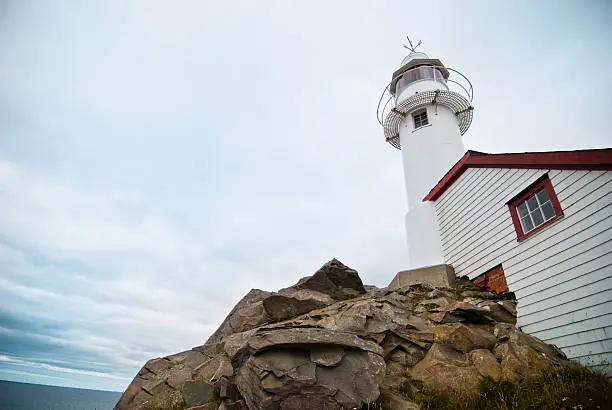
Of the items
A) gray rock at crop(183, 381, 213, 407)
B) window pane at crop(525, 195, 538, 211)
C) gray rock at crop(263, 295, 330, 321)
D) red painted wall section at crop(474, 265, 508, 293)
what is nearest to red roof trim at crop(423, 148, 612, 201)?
window pane at crop(525, 195, 538, 211)

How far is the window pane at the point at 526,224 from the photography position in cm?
900

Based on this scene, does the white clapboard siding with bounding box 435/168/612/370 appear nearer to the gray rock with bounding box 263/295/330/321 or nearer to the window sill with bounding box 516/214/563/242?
the window sill with bounding box 516/214/563/242

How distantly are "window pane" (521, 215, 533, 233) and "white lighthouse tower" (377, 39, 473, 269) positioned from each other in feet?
14.0

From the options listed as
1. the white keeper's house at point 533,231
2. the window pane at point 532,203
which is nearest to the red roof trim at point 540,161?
the white keeper's house at point 533,231

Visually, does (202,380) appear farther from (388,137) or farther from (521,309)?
(388,137)

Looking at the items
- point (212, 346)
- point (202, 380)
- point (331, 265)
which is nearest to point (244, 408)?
point (202, 380)

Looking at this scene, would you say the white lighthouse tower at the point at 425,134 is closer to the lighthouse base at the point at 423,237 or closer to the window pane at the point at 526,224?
the lighthouse base at the point at 423,237

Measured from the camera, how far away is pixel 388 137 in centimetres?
1994

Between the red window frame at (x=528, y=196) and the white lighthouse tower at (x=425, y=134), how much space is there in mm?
4125

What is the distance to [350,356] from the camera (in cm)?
636

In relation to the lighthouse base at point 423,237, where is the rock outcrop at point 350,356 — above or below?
below

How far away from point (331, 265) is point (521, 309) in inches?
227

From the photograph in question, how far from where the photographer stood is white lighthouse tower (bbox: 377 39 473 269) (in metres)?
14.2

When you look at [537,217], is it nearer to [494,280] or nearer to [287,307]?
[494,280]
